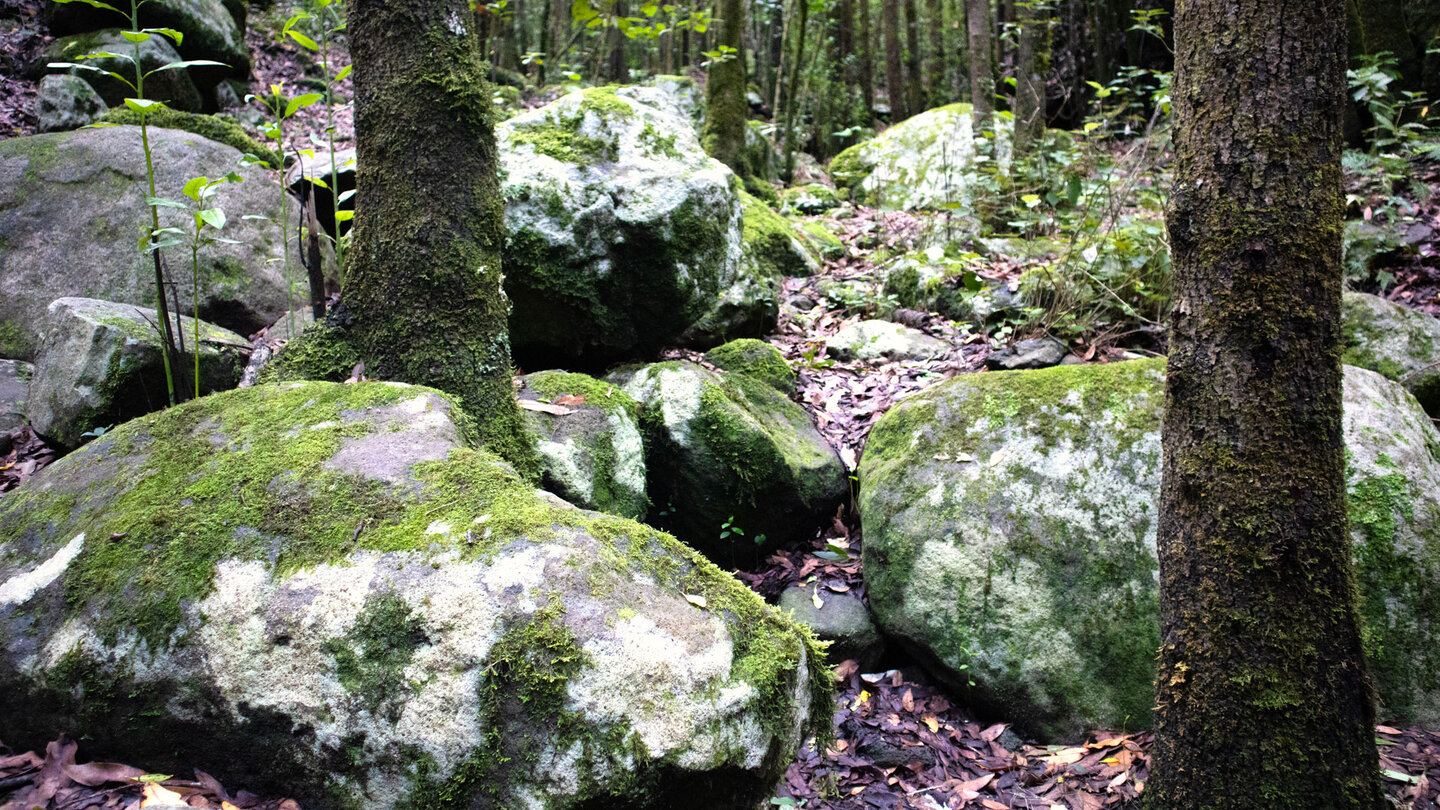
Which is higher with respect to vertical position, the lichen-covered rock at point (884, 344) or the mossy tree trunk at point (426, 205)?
the mossy tree trunk at point (426, 205)

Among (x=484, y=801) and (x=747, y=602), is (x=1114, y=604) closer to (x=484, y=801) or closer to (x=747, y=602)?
(x=747, y=602)

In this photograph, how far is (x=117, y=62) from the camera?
7410 mm

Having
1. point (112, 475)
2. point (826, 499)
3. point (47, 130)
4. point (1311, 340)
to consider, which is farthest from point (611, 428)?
point (47, 130)

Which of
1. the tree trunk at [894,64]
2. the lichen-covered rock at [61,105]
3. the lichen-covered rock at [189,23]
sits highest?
the tree trunk at [894,64]

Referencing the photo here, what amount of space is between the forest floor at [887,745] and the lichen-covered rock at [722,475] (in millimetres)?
211

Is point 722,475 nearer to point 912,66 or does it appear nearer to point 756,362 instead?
point 756,362

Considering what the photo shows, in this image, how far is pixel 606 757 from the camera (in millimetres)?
2016

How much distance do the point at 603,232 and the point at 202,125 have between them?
3.88 metres

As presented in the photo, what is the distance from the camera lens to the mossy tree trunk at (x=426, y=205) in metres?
3.30

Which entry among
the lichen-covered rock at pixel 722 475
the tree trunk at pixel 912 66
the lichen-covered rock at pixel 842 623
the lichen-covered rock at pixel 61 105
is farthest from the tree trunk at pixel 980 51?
the lichen-covered rock at pixel 61 105

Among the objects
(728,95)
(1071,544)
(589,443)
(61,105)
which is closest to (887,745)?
(1071,544)

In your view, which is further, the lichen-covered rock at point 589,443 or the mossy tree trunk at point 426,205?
the lichen-covered rock at point 589,443

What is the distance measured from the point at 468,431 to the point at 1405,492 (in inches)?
165

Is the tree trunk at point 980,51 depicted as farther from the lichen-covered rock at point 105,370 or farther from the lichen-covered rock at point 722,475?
the lichen-covered rock at point 105,370
